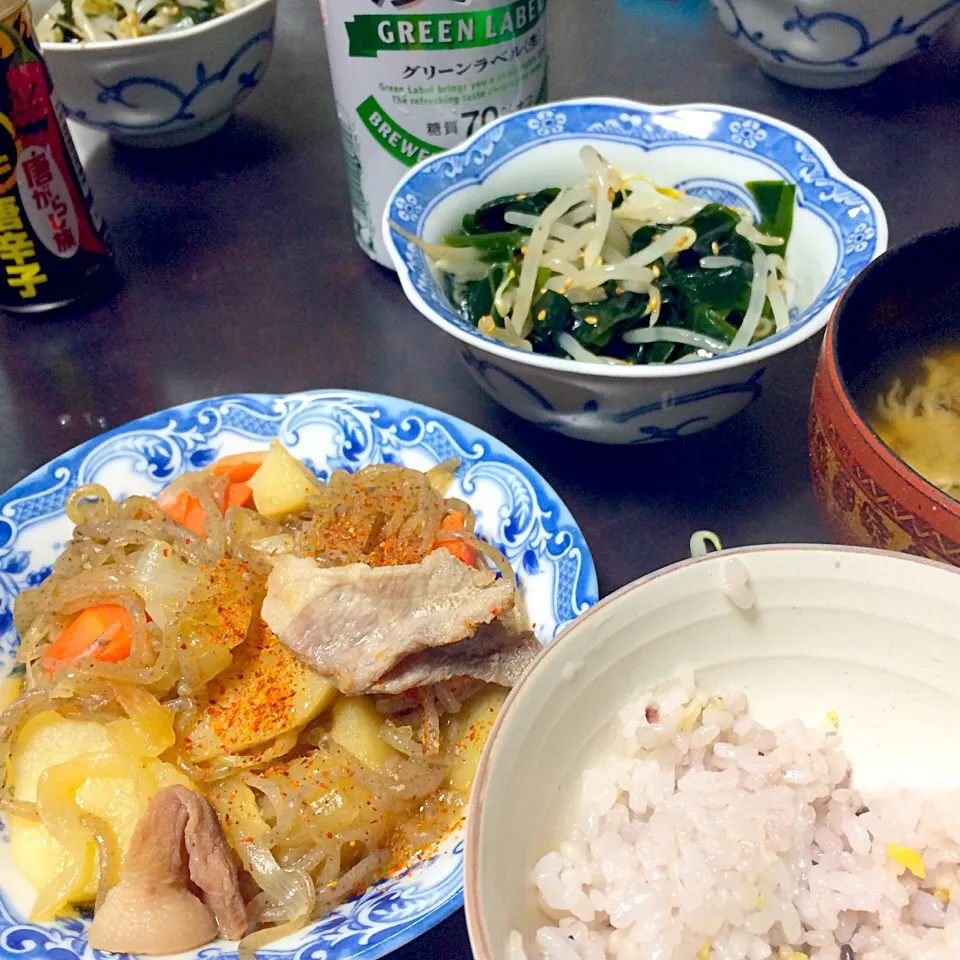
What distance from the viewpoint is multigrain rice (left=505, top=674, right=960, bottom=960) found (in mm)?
629

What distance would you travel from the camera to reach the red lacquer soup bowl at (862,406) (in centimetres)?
75

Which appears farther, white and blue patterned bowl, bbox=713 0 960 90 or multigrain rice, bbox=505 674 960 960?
white and blue patterned bowl, bbox=713 0 960 90

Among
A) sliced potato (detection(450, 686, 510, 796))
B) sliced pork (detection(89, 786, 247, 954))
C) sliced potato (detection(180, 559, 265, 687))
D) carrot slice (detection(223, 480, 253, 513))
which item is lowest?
sliced potato (detection(450, 686, 510, 796))

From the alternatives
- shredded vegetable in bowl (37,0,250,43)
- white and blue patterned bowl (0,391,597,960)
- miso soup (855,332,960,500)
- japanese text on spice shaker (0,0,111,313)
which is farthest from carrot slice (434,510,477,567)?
shredded vegetable in bowl (37,0,250,43)

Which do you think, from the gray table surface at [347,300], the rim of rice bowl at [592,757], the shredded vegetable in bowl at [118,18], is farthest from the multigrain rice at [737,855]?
the shredded vegetable in bowl at [118,18]

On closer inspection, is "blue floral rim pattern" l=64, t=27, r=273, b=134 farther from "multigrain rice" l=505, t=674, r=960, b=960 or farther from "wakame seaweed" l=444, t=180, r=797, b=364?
"multigrain rice" l=505, t=674, r=960, b=960

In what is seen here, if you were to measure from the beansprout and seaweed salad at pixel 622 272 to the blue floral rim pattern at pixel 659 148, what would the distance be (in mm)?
41

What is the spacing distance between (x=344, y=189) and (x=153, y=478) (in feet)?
3.09

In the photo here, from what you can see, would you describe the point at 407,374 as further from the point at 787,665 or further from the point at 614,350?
the point at 787,665

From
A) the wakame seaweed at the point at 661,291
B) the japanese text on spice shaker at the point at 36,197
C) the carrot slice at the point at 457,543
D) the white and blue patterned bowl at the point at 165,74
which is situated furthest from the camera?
the white and blue patterned bowl at the point at 165,74

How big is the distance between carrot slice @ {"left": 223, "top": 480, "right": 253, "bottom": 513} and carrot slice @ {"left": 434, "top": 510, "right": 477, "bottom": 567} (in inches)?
11.6

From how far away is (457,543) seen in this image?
46.3 inches

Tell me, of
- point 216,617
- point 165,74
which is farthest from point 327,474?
point 165,74

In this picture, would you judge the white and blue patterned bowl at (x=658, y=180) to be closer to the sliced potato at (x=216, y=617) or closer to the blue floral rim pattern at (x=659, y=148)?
the blue floral rim pattern at (x=659, y=148)
